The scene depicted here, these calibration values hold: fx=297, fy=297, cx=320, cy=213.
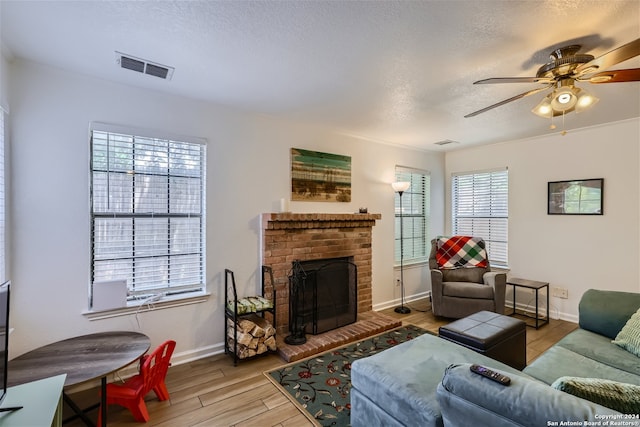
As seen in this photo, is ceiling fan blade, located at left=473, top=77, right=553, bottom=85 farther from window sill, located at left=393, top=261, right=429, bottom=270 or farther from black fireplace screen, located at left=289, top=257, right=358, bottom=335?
window sill, located at left=393, top=261, right=429, bottom=270

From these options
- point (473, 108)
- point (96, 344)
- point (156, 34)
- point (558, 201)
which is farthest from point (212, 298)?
point (558, 201)

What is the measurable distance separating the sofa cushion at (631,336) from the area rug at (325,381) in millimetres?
1806

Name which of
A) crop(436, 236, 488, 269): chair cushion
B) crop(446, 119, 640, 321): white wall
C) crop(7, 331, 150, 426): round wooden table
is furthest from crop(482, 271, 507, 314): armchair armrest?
crop(7, 331, 150, 426): round wooden table

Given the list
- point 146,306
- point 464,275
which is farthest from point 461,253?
point 146,306

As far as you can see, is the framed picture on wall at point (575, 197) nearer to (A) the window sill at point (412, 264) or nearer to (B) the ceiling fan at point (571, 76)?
(A) the window sill at point (412, 264)

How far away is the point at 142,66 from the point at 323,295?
9.31ft

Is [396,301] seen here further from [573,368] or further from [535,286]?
[573,368]

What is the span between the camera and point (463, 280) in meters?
4.25

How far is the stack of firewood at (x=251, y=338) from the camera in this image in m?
2.81

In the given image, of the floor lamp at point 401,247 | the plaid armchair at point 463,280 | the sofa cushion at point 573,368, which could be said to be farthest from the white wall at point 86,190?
the sofa cushion at point 573,368

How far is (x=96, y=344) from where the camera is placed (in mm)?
2188

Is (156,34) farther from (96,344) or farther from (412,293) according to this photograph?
(412,293)

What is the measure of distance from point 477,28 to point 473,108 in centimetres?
149

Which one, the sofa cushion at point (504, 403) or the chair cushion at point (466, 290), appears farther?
the chair cushion at point (466, 290)
